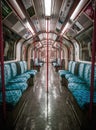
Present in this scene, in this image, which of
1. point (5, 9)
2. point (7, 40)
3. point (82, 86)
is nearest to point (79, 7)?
point (5, 9)

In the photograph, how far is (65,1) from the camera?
371 cm

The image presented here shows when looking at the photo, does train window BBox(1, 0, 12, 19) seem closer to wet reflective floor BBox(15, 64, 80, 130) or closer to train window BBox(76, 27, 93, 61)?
wet reflective floor BBox(15, 64, 80, 130)

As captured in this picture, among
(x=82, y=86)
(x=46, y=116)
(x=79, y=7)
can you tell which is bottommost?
(x=46, y=116)

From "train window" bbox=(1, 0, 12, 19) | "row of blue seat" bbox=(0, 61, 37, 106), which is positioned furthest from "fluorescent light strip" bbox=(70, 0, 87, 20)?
"row of blue seat" bbox=(0, 61, 37, 106)

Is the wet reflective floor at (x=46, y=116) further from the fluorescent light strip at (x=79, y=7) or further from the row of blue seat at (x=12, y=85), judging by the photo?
the fluorescent light strip at (x=79, y=7)

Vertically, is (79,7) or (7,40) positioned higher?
(79,7)

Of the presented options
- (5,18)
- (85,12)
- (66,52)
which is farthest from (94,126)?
(66,52)

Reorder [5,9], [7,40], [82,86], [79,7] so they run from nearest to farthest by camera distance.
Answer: [5,9], [79,7], [82,86], [7,40]

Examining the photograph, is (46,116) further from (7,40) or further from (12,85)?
(7,40)

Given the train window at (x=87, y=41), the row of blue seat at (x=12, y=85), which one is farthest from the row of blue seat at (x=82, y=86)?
the row of blue seat at (x=12, y=85)

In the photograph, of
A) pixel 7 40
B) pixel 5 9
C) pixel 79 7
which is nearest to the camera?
pixel 5 9

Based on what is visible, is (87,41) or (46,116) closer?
(46,116)

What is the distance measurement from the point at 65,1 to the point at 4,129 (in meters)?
3.43

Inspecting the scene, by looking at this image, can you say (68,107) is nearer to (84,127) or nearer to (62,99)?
(62,99)
